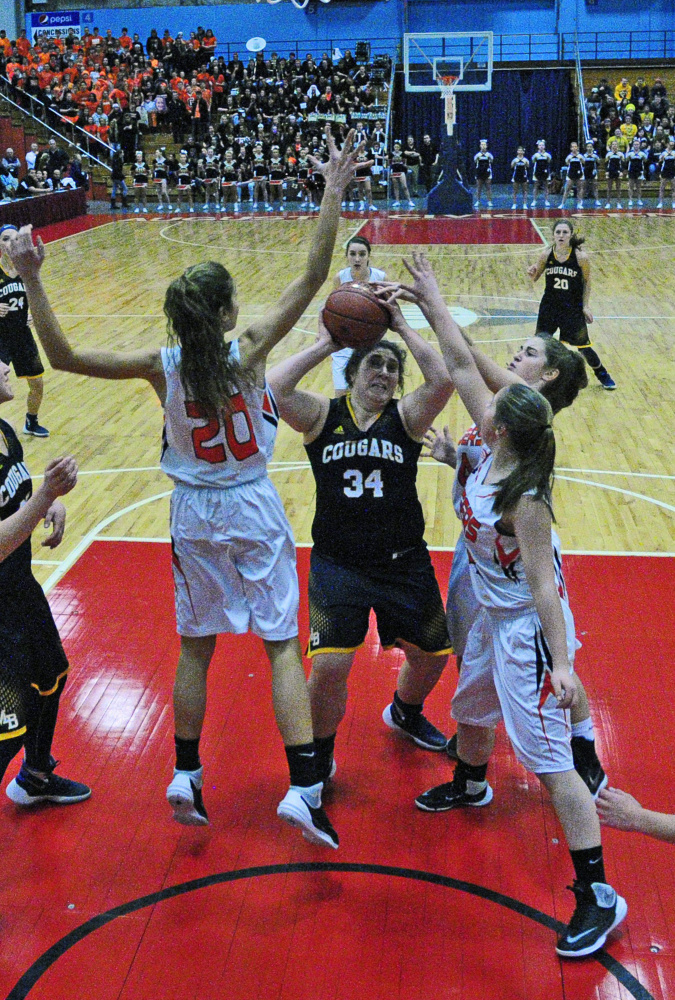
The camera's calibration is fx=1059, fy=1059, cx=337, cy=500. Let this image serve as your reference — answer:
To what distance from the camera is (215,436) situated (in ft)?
11.9

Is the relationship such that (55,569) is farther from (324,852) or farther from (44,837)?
(324,852)

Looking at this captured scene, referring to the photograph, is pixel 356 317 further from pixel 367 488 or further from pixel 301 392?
pixel 367 488

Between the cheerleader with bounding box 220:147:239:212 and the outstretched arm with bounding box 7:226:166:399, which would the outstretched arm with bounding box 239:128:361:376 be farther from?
the cheerleader with bounding box 220:147:239:212

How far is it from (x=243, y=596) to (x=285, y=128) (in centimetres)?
2465

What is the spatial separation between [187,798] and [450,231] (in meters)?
18.8

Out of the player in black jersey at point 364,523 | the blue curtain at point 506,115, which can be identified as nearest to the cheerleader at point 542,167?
the blue curtain at point 506,115

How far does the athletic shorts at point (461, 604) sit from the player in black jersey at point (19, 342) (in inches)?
223

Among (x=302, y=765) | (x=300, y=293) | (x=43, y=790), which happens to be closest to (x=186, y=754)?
(x=302, y=765)

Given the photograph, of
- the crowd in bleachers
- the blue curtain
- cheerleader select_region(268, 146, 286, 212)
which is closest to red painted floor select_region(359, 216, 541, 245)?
the crowd in bleachers

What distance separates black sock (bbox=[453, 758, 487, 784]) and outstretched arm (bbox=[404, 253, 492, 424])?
1.33 meters

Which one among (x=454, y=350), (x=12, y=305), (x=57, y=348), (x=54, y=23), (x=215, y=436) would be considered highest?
(x=54, y=23)

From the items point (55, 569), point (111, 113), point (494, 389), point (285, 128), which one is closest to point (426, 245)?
point (285, 128)

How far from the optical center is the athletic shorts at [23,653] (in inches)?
138

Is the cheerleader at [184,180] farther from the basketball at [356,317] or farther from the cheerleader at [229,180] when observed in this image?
the basketball at [356,317]
